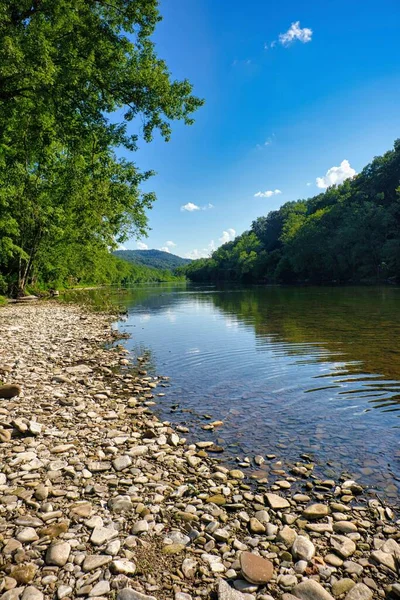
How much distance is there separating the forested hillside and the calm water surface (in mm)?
62161

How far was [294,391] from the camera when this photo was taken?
384 inches

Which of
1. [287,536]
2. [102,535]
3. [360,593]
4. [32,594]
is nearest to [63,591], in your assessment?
[32,594]

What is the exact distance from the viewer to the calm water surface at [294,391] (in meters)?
6.35

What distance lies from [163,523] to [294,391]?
21.0 feet

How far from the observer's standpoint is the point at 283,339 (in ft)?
57.6

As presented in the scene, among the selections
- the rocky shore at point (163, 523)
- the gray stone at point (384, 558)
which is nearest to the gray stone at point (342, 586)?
the rocky shore at point (163, 523)

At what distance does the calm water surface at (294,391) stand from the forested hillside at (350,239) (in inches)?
2447

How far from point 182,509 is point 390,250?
75761mm

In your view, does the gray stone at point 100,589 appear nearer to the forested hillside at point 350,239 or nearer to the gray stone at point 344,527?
the gray stone at point 344,527

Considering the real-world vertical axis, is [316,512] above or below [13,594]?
below

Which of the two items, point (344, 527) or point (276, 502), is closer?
point (344, 527)

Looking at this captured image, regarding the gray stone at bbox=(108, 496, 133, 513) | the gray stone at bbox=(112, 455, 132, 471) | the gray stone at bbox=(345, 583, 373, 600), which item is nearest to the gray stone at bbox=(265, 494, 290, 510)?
the gray stone at bbox=(345, 583, 373, 600)

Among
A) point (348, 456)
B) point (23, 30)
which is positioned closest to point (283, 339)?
point (348, 456)

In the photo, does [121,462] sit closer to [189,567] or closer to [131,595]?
[189,567]
